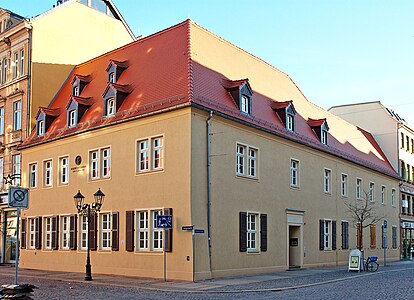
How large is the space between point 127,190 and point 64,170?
637 centimetres

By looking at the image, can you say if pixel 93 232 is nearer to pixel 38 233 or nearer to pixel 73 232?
pixel 73 232

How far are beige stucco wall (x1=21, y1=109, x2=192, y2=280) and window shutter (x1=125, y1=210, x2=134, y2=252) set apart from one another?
0.28 meters

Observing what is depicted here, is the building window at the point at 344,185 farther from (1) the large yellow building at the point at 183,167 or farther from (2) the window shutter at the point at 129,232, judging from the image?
(2) the window shutter at the point at 129,232

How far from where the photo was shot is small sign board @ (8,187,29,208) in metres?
12.1

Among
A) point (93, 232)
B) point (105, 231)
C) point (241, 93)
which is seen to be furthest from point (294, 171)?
point (93, 232)

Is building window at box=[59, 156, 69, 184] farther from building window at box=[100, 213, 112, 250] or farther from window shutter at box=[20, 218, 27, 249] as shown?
window shutter at box=[20, 218, 27, 249]

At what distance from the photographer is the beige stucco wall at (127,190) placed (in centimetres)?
2464

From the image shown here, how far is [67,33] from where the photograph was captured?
3828 cm

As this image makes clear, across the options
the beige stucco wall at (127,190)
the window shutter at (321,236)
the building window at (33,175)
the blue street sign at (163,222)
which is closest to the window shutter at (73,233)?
the beige stucco wall at (127,190)

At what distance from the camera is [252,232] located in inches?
1105

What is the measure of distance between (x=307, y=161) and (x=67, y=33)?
59.0 feet

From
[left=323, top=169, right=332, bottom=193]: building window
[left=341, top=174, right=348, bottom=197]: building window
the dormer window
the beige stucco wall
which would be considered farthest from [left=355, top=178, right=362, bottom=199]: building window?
the beige stucco wall

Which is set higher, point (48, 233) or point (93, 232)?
point (93, 232)

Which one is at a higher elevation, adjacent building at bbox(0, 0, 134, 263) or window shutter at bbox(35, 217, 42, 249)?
adjacent building at bbox(0, 0, 134, 263)
